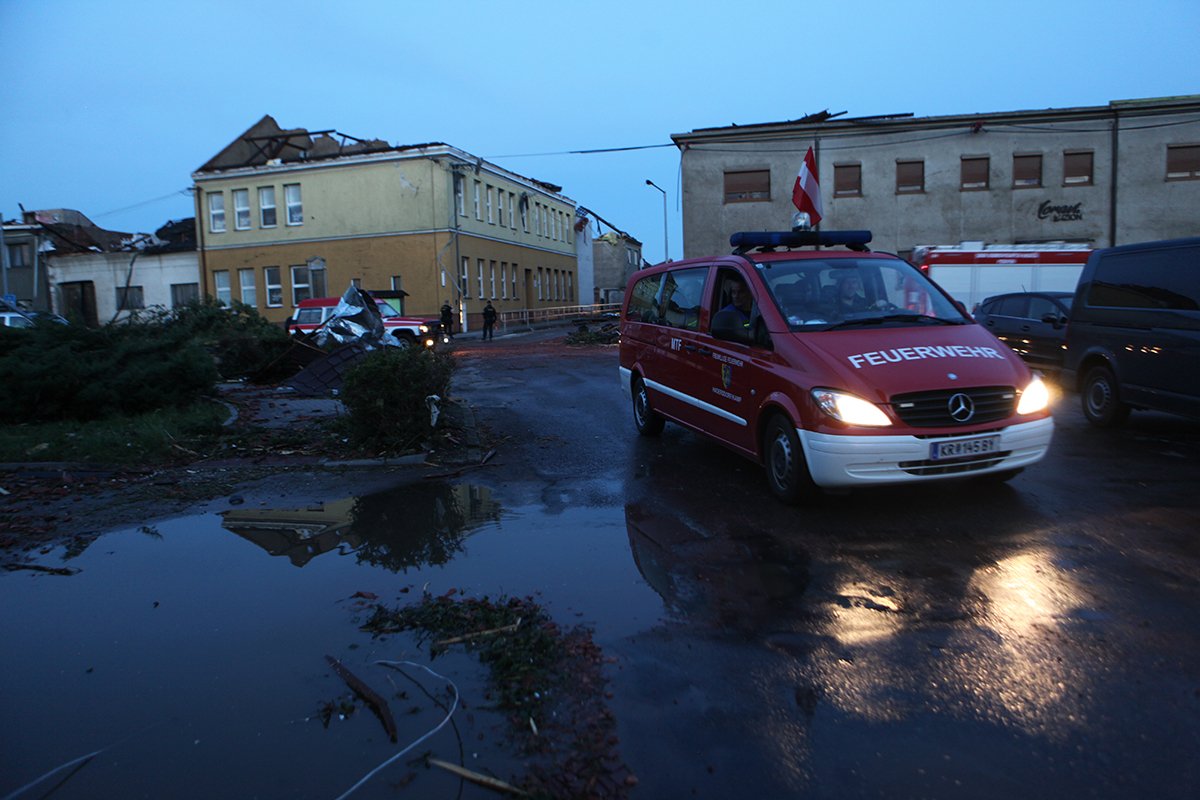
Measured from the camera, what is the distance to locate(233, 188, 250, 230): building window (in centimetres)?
4266

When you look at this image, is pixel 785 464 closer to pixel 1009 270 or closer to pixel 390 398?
pixel 390 398

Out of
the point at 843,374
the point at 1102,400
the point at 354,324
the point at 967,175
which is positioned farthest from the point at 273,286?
the point at 843,374

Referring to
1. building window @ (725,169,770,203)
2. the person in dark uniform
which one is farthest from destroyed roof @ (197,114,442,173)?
building window @ (725,169,770,203)

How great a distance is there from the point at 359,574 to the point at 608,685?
2.20 metres

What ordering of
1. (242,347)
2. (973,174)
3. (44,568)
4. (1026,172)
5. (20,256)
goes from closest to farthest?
(44,568) → (242,347) → (1026,172) → (973,174) → (20,256)

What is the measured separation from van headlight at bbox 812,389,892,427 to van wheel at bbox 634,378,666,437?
3.61 metres

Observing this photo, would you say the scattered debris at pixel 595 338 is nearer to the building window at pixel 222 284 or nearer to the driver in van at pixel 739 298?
the driver in van at pixel 739 298

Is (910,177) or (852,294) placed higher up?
(910,177)

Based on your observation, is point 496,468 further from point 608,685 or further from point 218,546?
point 608,685

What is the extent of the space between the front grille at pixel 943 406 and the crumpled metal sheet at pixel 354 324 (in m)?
13.7

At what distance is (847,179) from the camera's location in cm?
3353

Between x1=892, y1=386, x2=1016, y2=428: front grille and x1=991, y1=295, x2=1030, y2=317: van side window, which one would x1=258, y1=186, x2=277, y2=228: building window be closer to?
x1=991, y1=295, x2=1030, y2=317: van side window

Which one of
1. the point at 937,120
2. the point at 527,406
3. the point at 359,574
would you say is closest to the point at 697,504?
the point at 359,574

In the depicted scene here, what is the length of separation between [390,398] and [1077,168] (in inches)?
1299
